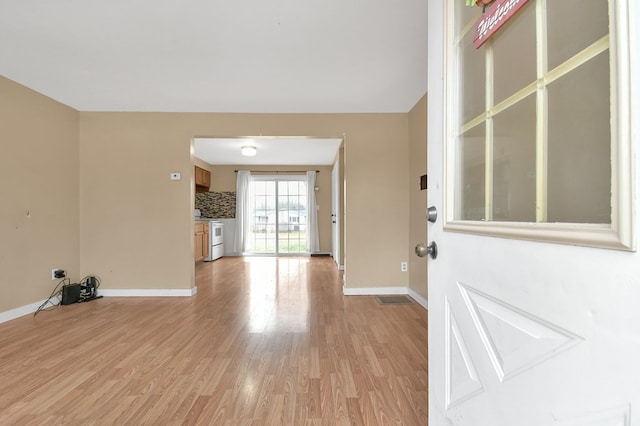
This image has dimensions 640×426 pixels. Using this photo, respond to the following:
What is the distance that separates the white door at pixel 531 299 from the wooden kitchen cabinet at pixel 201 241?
17.5 ft

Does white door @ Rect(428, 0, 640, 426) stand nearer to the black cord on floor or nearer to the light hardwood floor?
the light hardwood floor

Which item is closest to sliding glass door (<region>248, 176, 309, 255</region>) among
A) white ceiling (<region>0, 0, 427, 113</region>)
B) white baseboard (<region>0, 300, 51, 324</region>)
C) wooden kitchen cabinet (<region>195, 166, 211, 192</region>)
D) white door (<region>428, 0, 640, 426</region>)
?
wooden kitchen cabinet (<region>195, 166, 211, 192</region>)

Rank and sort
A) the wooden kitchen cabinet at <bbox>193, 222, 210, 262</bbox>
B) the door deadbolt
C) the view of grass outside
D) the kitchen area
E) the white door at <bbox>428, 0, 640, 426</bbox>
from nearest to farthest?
the white door at <bbox>428, 0, 640, 426</bbox>, the door deadbolt, the wooden kitchen cabinet at <bbox>193, 222, 210, 262</bbox>, the kitchen area, the view of grass outside

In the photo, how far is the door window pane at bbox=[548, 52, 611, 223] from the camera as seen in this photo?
0.49 meters

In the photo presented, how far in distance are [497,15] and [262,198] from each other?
693cm

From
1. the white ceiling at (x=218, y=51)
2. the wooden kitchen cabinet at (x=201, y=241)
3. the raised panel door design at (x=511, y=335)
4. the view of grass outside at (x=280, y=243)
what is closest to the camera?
the raised panel door design at (x=511, y=335)

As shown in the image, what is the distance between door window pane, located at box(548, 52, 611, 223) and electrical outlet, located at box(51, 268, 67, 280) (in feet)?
13.9

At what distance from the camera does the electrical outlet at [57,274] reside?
3150mm

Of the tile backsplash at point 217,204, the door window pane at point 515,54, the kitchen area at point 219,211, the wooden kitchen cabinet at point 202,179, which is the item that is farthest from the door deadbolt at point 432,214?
the tile backsplash at point 217,204

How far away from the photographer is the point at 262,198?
7.40 m

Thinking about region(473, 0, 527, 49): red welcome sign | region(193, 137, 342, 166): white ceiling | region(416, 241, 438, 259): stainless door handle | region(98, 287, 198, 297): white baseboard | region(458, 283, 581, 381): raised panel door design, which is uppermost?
region(193, 137, 342, 166): white ceiling

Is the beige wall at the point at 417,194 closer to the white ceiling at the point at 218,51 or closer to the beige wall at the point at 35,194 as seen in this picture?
the white ceiling at the point at 218,51

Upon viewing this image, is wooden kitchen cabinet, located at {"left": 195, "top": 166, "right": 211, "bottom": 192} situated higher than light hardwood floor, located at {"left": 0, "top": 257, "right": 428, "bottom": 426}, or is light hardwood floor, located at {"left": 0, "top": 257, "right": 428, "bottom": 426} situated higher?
wooden kitchen cabinet, located at {"left": 195, "top": 166, "right": 211, "bottom": 192}

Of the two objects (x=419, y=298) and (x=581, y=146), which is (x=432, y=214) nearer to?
(x=581, y=146)
